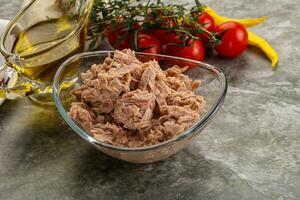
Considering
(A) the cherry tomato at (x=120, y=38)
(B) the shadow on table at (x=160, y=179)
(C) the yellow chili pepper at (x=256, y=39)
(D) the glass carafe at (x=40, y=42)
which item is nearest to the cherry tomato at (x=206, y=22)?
(C) the yellow chili pepper at (x=256, y=39)

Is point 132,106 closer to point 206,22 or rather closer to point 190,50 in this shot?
point 190,50

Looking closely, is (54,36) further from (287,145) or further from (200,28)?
(287,145)

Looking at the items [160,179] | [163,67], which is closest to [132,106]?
[160,179]

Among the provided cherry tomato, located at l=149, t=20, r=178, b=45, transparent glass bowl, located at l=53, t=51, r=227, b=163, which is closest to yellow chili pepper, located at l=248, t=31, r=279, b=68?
cherry tomato, located at l=149, t=20, r=178, b=45

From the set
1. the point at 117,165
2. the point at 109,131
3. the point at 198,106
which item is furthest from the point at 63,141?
the point at 198,106

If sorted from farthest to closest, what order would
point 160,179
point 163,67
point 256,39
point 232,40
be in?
point 256,39, point 232,40, point 163,67, point 160,179
